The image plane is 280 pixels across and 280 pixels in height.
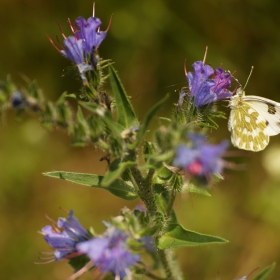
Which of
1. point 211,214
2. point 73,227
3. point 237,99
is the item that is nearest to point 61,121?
point 73,227

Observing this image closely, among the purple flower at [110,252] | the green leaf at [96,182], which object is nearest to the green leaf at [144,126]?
the green leaf at [96,182]

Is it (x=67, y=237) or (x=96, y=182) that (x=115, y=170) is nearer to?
(x=96, y=182)

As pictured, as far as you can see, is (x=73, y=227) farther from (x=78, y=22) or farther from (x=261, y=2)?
(x=261, y=2)

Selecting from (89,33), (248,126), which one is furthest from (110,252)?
(248,126)

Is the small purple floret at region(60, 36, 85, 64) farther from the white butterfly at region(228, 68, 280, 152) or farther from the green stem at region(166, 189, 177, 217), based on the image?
the white butterfly at region(228, 68, 280, 152)

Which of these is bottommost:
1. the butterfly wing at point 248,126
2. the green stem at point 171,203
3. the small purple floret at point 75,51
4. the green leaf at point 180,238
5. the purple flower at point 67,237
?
the purple flower at point 67,237

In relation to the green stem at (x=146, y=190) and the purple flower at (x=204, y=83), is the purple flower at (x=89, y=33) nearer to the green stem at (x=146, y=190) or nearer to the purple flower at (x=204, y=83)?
the purple flower at (x=204, y=83)
